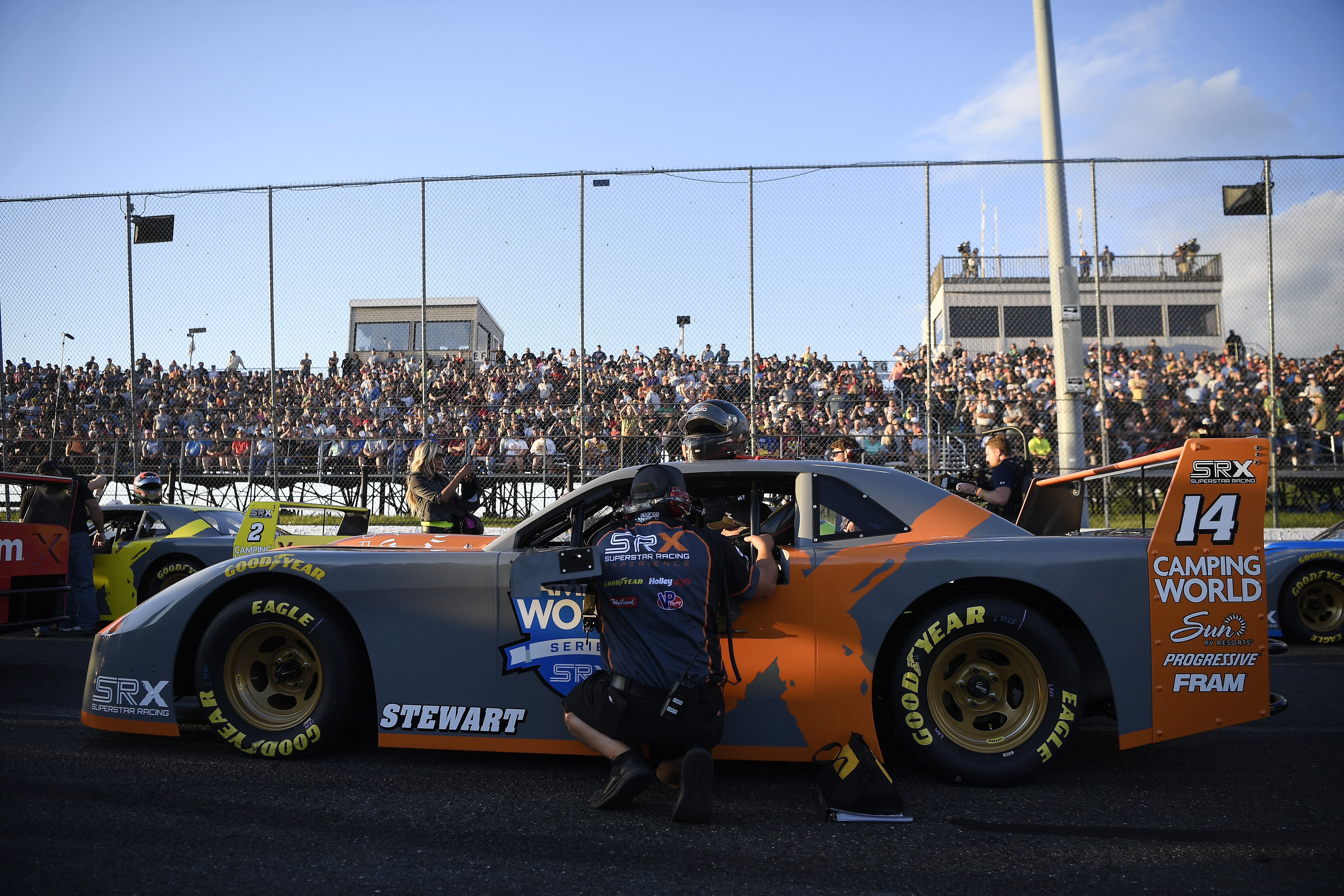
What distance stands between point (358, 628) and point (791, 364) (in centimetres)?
701

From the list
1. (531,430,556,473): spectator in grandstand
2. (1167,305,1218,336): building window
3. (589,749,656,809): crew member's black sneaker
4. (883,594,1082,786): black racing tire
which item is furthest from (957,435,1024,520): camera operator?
(1167,305,1218,336): building window

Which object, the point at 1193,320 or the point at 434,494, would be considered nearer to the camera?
the point at 434,494

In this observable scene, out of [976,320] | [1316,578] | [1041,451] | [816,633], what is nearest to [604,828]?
[816,633]

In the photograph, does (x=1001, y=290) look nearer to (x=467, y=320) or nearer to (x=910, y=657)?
(x=467, y=320)

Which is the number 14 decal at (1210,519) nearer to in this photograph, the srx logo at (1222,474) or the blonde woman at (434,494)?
the srx logo at (1222,474)

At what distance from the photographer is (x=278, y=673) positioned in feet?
12.2

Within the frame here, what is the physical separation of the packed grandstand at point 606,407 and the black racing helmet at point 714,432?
5.57 meters

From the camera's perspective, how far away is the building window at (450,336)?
10867mm

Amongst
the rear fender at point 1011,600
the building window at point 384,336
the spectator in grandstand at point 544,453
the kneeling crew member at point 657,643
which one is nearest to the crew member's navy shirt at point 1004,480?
the rear fender at point 1011,600

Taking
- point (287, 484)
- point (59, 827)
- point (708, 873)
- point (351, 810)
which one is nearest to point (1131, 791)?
point (708, 873)

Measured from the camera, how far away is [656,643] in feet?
10.2

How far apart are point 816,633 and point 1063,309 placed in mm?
7640

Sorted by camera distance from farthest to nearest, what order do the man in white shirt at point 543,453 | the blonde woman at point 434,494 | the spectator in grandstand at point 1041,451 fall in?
the man in white shirt at point 543,453 < the spectator in grandstand at point 1041,451 < the blonde woman at point 434,494

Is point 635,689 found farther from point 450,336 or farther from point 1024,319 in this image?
point 1024,319
